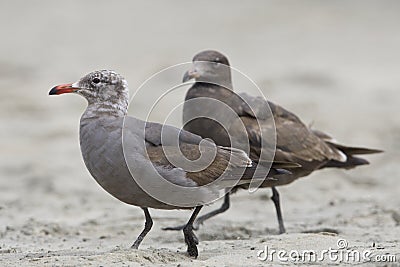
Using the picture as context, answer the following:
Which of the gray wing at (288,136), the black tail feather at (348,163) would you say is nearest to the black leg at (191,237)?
the gray wing at (288,136)

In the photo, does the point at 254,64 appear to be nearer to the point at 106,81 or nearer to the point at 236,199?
the point at 236,199

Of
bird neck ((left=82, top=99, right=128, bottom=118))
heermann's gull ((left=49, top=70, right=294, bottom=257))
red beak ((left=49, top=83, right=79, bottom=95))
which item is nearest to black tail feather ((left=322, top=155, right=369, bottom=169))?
heermann's gull ((left=49, top=70, right=294, bottom=257))

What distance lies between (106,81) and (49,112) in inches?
277

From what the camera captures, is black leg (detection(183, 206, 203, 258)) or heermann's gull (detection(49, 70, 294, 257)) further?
black leg (detection(183, 206, 203, 258))

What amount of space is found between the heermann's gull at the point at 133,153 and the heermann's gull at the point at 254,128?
1166mm

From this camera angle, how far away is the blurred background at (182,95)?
8461 millimetres

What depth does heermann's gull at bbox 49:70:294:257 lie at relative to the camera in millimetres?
5832

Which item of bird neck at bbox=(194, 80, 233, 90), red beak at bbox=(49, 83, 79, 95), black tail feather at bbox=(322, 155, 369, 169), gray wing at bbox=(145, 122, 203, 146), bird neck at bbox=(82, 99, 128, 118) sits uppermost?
bird neck at bbox=(194, 80, 233, 90)

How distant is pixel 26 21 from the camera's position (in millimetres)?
19391

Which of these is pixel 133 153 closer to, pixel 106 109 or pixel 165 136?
pixel 165 136

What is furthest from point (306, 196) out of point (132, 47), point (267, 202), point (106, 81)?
point (132, 47)

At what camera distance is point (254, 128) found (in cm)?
752

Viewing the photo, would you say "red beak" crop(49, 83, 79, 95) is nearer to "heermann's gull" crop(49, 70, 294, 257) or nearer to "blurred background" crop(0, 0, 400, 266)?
"heermann's gull" crop(49, 70, 294, 257)

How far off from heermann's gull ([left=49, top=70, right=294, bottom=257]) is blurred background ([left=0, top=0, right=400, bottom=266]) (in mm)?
1289
